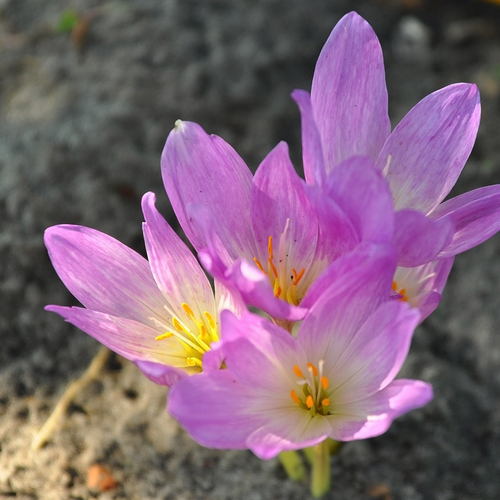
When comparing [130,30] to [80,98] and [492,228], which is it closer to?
[80,98]

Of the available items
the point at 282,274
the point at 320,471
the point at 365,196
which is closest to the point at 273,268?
the point at 282,274

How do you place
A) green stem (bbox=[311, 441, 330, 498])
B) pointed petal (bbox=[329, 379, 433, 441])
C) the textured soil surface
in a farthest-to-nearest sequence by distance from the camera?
1. the textured soil surface
2. green stem (bbox=[311, 441, 330, 498])
3. pointed petal (bbox=[329, 379, 433, 441])

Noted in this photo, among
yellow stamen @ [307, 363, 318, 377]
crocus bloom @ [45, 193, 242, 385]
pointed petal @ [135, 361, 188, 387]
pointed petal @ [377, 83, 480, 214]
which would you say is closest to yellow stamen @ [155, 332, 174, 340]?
crocus bloom @ [45, 193, 242, 385]

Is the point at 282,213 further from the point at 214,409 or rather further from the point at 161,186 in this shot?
the point at 161,186

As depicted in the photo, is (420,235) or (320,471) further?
(320,471)

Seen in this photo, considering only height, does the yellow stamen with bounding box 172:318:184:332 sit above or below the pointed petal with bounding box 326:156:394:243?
below

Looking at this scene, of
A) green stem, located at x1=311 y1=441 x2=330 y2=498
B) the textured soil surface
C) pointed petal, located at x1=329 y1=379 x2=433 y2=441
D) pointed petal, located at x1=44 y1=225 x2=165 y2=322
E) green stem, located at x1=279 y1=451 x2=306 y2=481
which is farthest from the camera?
the textured soil surface

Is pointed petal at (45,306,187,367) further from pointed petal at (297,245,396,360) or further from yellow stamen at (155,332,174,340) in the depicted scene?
pointed petal at (297,245,396,360)
